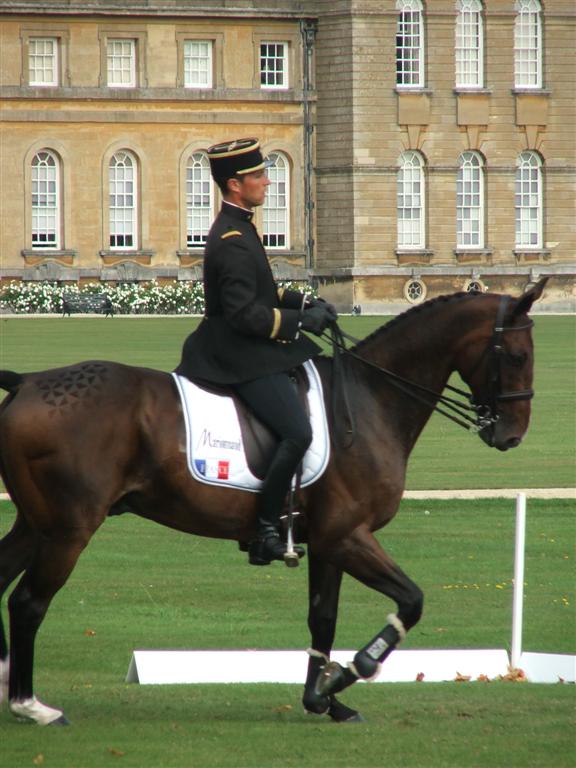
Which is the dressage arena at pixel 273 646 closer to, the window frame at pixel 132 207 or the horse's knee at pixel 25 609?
the horse's knee at pixel 25 609

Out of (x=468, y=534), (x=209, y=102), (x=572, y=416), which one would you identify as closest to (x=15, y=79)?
(x=209, y=102)

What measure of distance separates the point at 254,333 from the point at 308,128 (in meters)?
53.5

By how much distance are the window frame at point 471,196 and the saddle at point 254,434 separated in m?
55.0

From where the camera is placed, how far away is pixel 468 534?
15852 mm

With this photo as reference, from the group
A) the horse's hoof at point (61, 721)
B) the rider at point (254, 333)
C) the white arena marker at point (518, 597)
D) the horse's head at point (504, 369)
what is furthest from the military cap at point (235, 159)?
the white arena marker at point (518, 597)

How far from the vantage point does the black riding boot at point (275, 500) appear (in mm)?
8344

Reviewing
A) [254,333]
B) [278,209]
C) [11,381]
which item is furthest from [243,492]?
[278,209]

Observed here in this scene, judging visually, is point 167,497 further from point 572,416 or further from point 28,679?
point 572,416

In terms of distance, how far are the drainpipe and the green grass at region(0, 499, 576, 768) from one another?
44.5 metres

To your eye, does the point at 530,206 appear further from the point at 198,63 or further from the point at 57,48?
the point at 57,48

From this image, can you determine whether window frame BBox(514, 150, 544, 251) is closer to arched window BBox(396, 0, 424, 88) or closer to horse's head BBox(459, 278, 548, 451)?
arched window BBox(396, 0, 424, 88)

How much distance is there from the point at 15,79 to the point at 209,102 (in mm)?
6014

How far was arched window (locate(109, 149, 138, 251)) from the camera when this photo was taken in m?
61.1

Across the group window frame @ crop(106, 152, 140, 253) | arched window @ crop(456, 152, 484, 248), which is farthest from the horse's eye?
arched window @ crop(456, 152, 484, 248)
